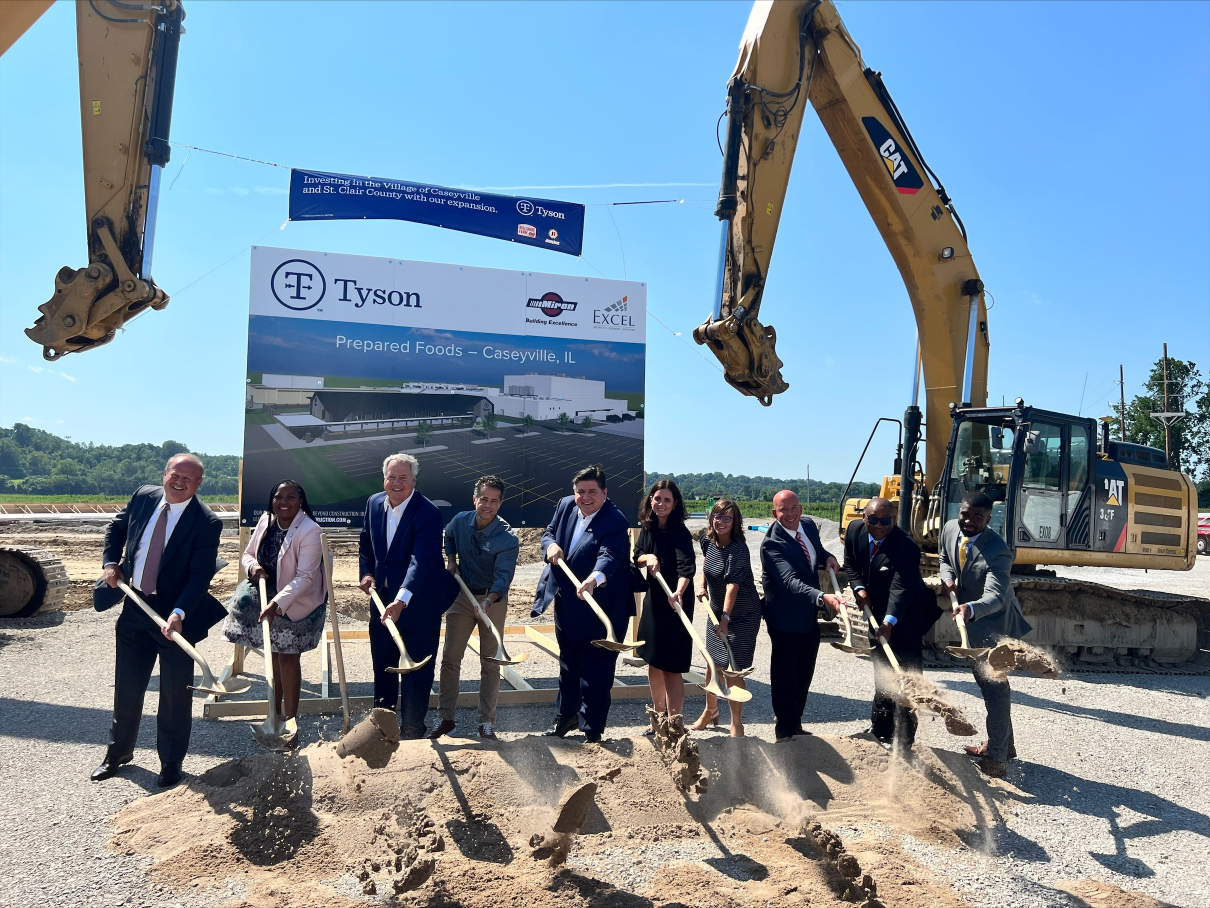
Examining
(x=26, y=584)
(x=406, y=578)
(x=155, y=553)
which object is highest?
(x=155, y=553)

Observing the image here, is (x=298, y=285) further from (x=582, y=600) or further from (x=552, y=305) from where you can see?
(x=582, y=600)

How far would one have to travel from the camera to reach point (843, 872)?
3.36 meters

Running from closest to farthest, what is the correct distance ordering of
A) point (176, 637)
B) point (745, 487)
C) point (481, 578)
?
point (176, 637), point (481, 578), point (745, 487)

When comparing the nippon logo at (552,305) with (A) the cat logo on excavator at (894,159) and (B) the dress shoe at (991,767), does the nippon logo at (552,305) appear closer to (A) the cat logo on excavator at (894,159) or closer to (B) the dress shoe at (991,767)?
(A) the cat logo on excavator at (894,159)

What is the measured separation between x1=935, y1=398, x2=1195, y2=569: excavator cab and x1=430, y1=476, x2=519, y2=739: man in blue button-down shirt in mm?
5306

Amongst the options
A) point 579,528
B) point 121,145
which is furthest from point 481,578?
point 121,145

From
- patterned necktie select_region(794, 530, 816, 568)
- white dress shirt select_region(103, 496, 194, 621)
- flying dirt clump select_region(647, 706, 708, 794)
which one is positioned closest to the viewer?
flying dirt clump select_region(647, 706, 708, 794)

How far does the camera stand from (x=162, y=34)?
589 centimetres

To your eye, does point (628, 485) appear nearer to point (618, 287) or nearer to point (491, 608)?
point (618, 287)

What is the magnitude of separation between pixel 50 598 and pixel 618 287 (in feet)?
25.3

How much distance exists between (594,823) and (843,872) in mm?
1176

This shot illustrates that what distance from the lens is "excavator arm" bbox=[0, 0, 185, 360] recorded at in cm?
575

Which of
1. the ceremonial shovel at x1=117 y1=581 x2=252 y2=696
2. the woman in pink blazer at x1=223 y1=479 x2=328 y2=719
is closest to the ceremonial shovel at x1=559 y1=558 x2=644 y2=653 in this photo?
the woman in pink blazer at x1=223 y1=479 x2=328 y2=719

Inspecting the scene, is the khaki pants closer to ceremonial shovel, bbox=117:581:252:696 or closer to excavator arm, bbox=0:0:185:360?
ceremonial shovel, bbox=117:581:252:696
